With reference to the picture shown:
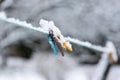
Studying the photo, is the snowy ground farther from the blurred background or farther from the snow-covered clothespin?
the snow-covered clothespin

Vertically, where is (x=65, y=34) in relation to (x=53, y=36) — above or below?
below

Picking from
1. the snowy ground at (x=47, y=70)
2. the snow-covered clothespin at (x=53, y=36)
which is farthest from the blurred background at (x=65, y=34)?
the snow-covered clothespin at (x=53, y=36)

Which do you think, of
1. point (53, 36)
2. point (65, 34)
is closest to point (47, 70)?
point (65, 34)

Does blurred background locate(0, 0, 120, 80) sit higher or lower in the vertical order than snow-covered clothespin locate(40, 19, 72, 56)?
lower

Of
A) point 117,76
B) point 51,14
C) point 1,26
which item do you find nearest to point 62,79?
point 117,76

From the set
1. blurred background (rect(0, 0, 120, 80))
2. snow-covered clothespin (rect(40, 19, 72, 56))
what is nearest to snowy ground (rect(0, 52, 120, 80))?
blurred background (rect(0, 0, 120, 80))

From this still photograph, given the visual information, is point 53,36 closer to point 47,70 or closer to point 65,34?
point 47,70

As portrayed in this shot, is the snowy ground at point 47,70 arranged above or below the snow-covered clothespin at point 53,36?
below

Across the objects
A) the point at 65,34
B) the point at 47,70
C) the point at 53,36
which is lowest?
the point at 47,70

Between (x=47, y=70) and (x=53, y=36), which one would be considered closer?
(x=53, y=36)

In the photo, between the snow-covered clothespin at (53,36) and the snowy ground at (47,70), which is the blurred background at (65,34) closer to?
the snowy ground at (47,70)
